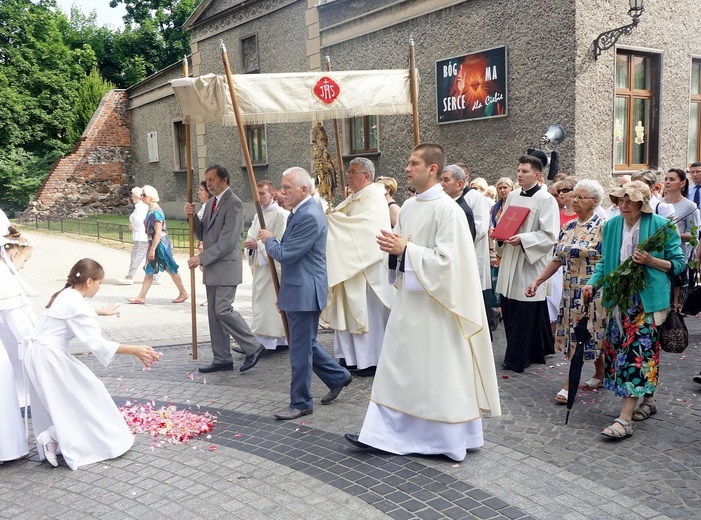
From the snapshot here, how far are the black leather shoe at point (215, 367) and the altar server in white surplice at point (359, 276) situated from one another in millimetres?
1079

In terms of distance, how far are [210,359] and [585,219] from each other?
4.08 m

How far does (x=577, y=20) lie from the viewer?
1097 centimetres

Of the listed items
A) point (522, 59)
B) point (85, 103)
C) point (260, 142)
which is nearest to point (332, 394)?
point (522, 59)

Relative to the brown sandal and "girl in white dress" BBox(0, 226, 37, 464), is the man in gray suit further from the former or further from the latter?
the brown sandal

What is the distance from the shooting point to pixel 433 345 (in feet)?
14.2

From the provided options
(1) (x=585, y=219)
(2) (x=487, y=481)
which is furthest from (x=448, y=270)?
(1) (x=585, y=219)

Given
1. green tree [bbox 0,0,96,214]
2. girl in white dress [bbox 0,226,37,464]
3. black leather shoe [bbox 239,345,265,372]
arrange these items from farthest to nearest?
green tree [bbox 0,0,96,214], black leather shoe [bbox 239,345,265,372], girl in white dress [bbox 0,226,37,464]

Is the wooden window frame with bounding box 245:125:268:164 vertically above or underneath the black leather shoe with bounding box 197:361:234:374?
above

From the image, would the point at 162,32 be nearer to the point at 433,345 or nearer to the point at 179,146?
the point at 179,146

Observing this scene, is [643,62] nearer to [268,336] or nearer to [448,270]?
[268,336]

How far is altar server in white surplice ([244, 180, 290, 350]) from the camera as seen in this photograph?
24.2ft

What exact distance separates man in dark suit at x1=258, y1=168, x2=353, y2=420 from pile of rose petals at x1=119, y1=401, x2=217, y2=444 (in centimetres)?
58

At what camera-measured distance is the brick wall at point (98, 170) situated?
94.9ft

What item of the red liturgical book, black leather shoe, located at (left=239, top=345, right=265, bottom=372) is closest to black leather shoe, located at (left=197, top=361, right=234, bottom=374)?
black leather shoe, located at (left=239, top=345, right=265, bottom=372)
